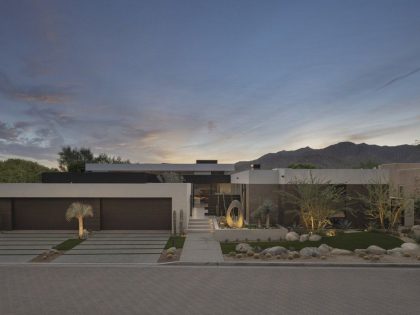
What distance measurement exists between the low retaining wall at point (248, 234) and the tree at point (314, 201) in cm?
233

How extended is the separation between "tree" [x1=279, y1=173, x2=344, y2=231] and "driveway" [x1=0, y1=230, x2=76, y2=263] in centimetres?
1412

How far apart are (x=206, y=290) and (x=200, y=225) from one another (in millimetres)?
11809

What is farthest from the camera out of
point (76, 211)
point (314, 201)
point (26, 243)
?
point (314, 201)

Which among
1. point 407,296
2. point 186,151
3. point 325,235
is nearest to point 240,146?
point 186,151

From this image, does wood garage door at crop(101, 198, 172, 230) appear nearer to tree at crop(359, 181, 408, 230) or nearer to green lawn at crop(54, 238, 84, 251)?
green lawn at crop(54, 238, 84, 251)

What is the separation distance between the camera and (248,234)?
61.8 ft

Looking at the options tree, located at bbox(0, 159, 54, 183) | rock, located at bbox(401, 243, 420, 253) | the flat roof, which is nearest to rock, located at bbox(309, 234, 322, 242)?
rock, located at bbox(401, 243, 420, 253)

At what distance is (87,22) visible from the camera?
56.1 feet

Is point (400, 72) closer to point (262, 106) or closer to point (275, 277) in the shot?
point (262, 106)

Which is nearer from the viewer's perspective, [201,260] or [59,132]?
[201,260]

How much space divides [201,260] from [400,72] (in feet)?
60.2

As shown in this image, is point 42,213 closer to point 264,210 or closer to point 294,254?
point 264,210

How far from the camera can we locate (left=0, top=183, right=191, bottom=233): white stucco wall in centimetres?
2169

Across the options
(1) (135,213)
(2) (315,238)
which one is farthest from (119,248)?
(2) (315,238)
